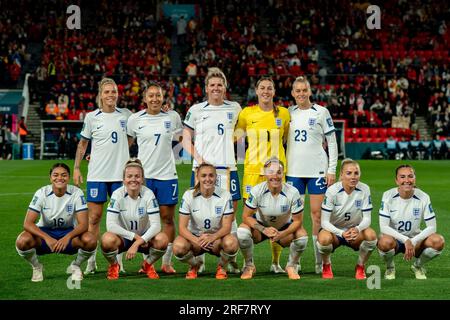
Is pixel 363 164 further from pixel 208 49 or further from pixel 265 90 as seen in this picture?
pixel 265 90

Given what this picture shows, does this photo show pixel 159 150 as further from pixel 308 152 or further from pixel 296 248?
pixel 296 248

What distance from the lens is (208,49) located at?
3766 cm

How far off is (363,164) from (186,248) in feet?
65.5

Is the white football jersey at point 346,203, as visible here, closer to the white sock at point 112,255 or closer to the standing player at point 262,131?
the standing player at point 262,131

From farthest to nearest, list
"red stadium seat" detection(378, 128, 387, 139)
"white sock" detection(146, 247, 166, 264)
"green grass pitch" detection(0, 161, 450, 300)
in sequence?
1. "red stadium seat" detection(378, 128, 387, 139)
2. "white sock" detection(146, 247, 166, 264)
3. "green grass pitch" detection(0, 161, 450, 300)

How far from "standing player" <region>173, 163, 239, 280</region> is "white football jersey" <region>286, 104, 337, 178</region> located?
1.11m

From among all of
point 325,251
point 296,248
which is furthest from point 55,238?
point 325,251

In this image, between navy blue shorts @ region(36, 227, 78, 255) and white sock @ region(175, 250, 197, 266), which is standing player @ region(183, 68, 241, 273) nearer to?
white sock @ region(175, 250, 197, 266)

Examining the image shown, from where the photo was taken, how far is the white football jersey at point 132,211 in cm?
855

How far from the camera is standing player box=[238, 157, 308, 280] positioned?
8.59 metres

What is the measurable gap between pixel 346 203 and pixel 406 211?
1.97 ft

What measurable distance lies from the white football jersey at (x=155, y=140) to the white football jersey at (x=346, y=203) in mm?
1763

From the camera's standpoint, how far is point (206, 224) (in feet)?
28.3

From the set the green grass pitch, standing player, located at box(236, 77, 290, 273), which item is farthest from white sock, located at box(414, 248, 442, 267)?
standing player, located at box(236, 77, 290, 273)
